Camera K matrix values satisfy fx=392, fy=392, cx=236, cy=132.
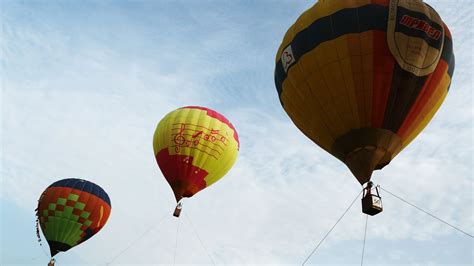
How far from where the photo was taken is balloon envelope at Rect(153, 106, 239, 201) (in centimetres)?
1845

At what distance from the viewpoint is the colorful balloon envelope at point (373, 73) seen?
11.2 meters

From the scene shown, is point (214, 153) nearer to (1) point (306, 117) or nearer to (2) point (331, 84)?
(1) point (306, 117)

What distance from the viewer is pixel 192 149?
1847 cm

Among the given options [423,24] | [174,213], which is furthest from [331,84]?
[174,213]

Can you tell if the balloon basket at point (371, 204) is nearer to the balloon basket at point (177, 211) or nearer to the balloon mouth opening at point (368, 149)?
the balloon mouth opening at point (368, 149)

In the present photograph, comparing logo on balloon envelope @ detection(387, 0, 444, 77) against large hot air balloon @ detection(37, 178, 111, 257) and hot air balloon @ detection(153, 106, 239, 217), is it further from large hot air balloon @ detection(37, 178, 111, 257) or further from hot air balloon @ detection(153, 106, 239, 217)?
large hot air balloon @ detection(37, 178, 111, 257)

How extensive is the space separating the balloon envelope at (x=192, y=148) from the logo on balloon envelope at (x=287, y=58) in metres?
7.08

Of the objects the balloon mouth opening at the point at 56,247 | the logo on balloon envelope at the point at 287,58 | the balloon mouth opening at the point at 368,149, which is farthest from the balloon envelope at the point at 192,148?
the balloon mouth opening at the point at 368,149

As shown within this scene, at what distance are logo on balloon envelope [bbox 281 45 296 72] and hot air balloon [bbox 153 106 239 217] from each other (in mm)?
7083

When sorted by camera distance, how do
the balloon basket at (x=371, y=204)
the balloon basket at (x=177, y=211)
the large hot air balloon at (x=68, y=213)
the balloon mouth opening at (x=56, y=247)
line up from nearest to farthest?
the balloon basket at (x=371, y=204)
the balloon basket at (x=177, y=211)
the large hot air balloon at (x=68, y=213)
the balloon mouth opening at (x=56, y=247)

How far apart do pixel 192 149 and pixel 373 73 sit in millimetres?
9728

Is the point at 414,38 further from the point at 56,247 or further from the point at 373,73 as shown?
the point at 56,247

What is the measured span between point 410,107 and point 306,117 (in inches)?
121

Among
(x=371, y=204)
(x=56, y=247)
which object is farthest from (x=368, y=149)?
(x=56, y=247)
